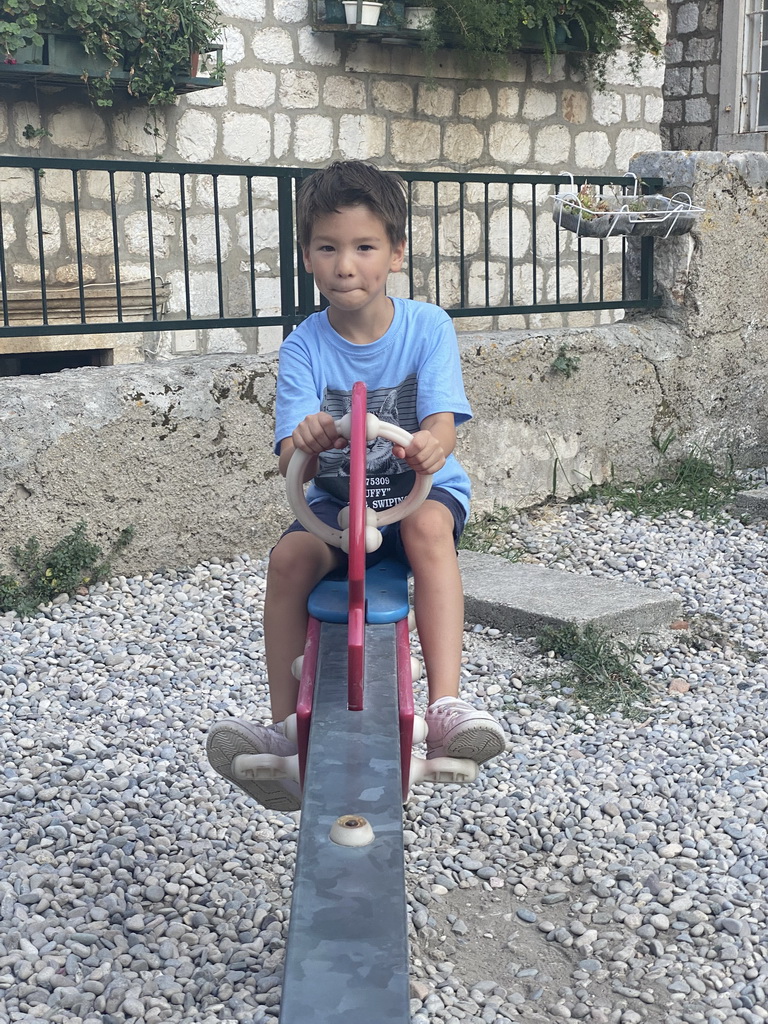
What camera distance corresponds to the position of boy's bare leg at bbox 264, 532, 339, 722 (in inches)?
83.6

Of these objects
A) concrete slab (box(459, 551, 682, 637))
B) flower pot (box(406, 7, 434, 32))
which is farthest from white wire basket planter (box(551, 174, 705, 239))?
flower pot (box(406, 7, 434, 32))

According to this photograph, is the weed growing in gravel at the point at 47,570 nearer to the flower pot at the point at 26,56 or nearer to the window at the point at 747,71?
the flower pot at the point at 26,56

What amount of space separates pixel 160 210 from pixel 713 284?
10.1 feet

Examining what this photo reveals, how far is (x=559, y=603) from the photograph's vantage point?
3.93 m

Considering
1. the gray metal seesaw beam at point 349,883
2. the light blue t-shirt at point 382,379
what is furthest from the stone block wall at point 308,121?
the gray metal seesaw beam at point 349,883

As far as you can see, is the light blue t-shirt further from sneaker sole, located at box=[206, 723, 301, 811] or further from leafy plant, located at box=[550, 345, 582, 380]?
leafy plant, located at box=[550, 345, 582, 380]

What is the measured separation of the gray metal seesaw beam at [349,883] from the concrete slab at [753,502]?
409 centimetres

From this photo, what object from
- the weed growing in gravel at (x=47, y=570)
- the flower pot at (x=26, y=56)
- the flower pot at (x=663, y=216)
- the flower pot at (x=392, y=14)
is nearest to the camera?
the weed growing in gravel at (x=47, y=570)

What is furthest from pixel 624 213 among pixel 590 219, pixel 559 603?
pixel 559 603

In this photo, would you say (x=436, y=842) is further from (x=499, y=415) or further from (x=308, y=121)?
→ (x=308, y=121)

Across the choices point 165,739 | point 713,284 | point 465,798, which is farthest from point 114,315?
point 465,798

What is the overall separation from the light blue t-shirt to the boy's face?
0.16 meters

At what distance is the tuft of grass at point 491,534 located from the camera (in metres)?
4.82

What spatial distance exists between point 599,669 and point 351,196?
2013 millimetres
